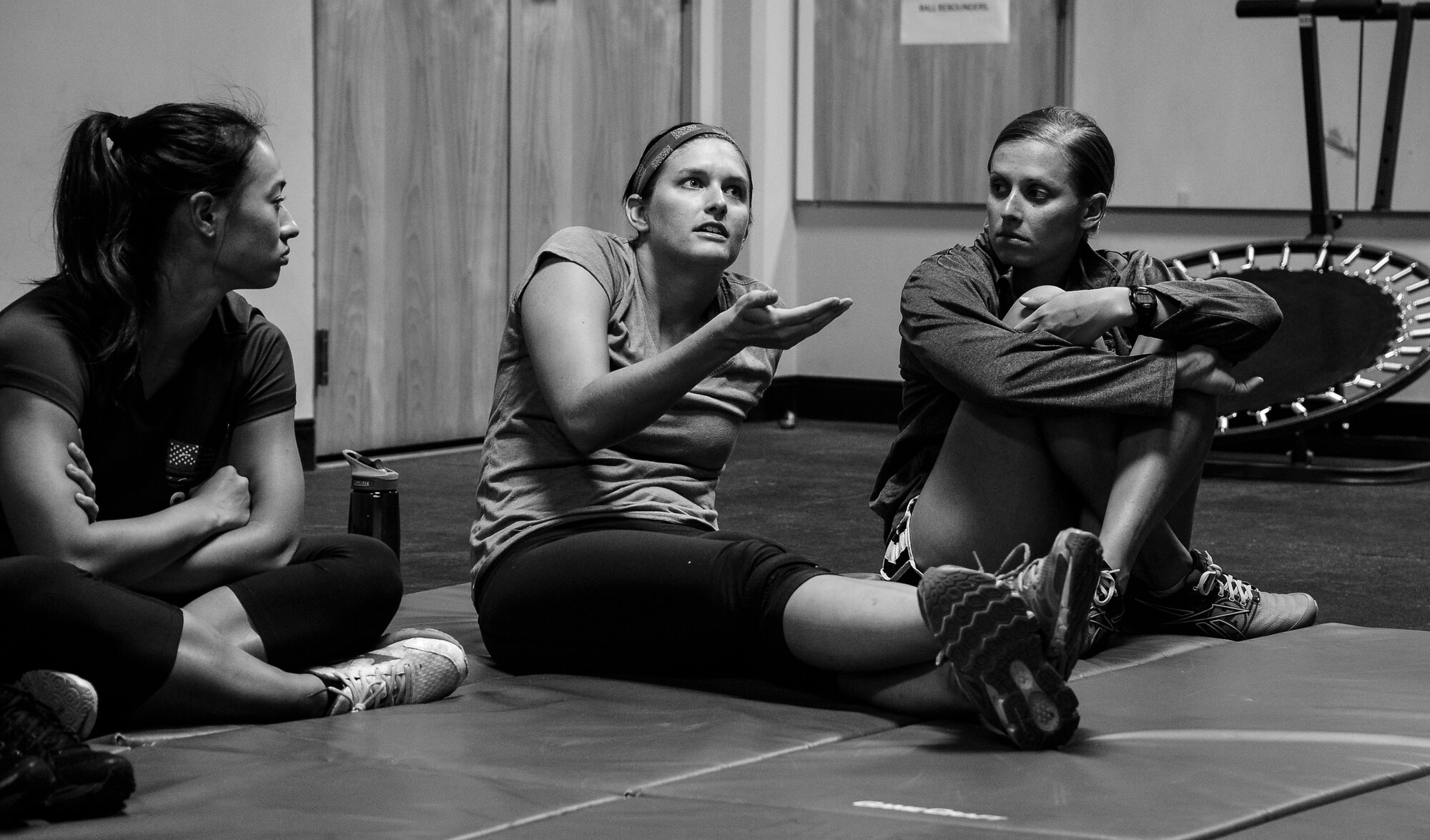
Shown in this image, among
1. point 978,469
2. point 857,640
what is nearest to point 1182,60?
point 978,469

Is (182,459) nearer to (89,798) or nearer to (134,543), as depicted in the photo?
(134,543)

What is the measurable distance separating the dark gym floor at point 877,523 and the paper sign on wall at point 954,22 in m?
1.64

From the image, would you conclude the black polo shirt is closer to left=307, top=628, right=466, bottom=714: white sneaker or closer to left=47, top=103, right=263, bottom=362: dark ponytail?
left=47, top=103, right=263, bottom=362: dark ponytail

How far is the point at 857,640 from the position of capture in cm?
205

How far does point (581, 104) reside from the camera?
6.13 metres

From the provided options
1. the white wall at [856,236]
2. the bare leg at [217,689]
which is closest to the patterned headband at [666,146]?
the bare leg at [217,689]

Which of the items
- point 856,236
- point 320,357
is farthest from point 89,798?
point 856,236

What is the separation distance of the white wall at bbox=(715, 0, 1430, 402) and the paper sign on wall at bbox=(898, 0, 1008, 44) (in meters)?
0.33

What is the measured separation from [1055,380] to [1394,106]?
398cm

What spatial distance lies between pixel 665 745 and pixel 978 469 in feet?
2.08

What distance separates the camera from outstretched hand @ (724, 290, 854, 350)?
2.08 meters

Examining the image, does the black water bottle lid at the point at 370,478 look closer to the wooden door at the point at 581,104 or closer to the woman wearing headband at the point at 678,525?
the woman wearing headband at the point at 678,525

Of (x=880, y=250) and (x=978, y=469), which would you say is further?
(x=880, y=250)

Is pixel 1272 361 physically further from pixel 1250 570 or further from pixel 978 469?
pixel 978 469
